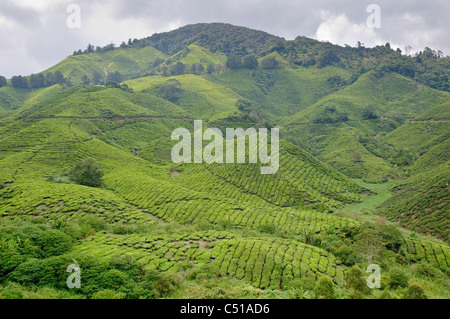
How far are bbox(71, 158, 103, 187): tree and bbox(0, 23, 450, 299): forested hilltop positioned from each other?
0.29 metres

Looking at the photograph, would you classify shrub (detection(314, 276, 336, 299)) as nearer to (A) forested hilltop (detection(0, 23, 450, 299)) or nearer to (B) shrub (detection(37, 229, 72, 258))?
(A) forested hilltop (detection(0, 23, 450, 299))

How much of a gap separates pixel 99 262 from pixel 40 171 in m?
60.5

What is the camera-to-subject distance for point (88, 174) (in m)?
72.3

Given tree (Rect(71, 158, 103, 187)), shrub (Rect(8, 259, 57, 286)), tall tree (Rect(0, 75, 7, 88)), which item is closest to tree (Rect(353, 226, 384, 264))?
shrub (Rect(8, 259, 57, 286))

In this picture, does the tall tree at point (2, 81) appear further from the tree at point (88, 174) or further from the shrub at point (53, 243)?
the shrub at point (53, 243)

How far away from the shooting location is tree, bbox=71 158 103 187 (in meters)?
71.8

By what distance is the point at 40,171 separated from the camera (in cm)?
7650

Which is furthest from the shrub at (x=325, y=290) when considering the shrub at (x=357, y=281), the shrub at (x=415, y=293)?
the shrub at (x=415, y=293)

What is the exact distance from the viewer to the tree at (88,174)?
71.8 meters

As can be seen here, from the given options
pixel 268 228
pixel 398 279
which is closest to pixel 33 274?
pixel 268 228

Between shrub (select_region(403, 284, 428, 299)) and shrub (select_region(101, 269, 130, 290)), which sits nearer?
shrub (select_region(403, 284, 428, 299))

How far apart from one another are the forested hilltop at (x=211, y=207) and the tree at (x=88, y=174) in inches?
11.5
